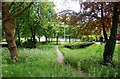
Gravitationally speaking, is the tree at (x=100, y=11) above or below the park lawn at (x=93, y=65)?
above

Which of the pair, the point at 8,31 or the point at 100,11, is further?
the point at 8,31

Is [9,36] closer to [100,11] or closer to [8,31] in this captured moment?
[8,31]

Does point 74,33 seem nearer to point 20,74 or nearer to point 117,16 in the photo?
point 117,16

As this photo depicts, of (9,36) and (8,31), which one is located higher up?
(8,31)

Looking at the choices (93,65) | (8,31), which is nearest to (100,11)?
(93,65)

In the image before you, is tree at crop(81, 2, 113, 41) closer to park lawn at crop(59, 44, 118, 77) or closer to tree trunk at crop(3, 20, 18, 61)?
park lawn at crop(59, 44, 118, 77)

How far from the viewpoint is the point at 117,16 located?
31.6 feet

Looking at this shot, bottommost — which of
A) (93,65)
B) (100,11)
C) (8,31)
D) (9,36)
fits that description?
(93,65)

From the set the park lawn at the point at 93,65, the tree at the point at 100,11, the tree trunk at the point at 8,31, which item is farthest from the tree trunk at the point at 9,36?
the tree at the point at 100,11

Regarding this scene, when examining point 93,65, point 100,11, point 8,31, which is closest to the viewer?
point 93,65

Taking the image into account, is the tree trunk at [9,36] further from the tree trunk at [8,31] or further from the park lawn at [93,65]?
the park lawn at [93,65]

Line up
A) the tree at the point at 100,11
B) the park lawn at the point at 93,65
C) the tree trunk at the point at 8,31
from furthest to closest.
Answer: the tree trunk at the point at 8,31 < the tree at the point at 100,11 < the park lawn at the point at 93,65

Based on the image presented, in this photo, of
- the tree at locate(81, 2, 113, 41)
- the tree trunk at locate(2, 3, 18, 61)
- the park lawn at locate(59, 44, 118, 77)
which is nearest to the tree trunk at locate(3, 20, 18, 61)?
the tree trunk at locate(2, 3, 18, 61)

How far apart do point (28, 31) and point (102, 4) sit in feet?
59.9
